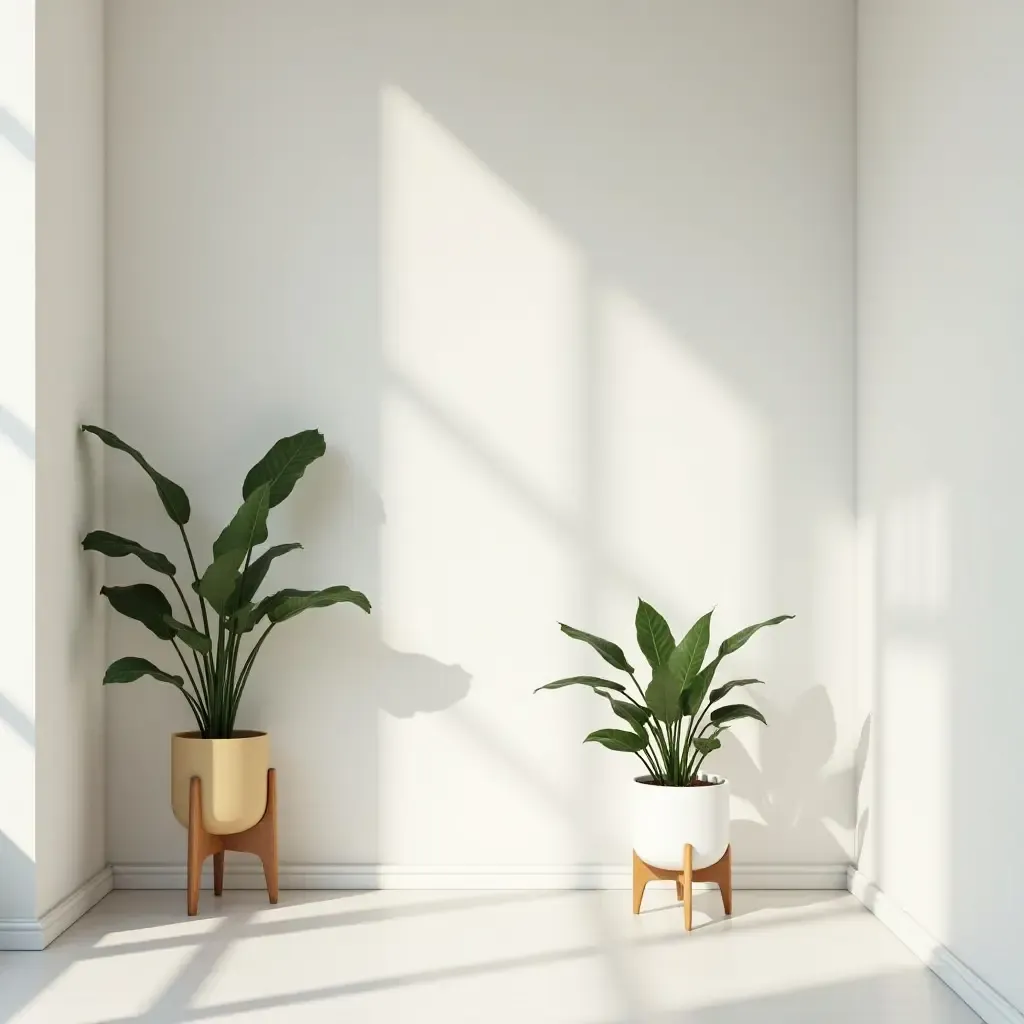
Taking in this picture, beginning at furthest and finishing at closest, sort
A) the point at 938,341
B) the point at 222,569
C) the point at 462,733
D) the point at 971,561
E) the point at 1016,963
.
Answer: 1. the point at 462,733
2. the point at 222,569
3. the point at 938,341
4. the point at 971,561
5. the point at 1016,963

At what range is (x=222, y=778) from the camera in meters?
3.07

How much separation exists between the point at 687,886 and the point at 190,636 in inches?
54.7

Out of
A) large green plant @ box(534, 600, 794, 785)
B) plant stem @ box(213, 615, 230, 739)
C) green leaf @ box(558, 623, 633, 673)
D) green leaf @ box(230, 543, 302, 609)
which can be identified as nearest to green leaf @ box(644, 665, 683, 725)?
large green plant @ box(534, 600, 794, 785)

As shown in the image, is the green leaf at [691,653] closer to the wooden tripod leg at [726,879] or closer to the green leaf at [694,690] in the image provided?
the green leaf at [694,690]

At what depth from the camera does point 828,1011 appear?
2391mm

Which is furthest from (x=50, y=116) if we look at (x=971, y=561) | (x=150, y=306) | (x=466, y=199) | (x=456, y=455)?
(x=971, y=561)

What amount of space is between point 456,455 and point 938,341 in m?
1.34

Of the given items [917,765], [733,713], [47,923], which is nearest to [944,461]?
[917,765]

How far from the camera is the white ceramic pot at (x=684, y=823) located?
2.99 m

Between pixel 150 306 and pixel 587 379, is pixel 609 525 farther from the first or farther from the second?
pixel 150 306

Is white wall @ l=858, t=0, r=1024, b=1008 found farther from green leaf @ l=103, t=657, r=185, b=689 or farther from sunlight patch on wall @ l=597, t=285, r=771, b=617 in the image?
green leaf @ l=103, t=657, r=185, b=689

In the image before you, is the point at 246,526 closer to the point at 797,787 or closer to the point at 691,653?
the point at 691,653

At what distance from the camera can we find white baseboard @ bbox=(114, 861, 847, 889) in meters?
3.35

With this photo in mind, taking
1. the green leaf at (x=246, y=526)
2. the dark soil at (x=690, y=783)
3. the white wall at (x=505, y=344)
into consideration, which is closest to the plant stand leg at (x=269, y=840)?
the white wall at (x=505, y=344)
